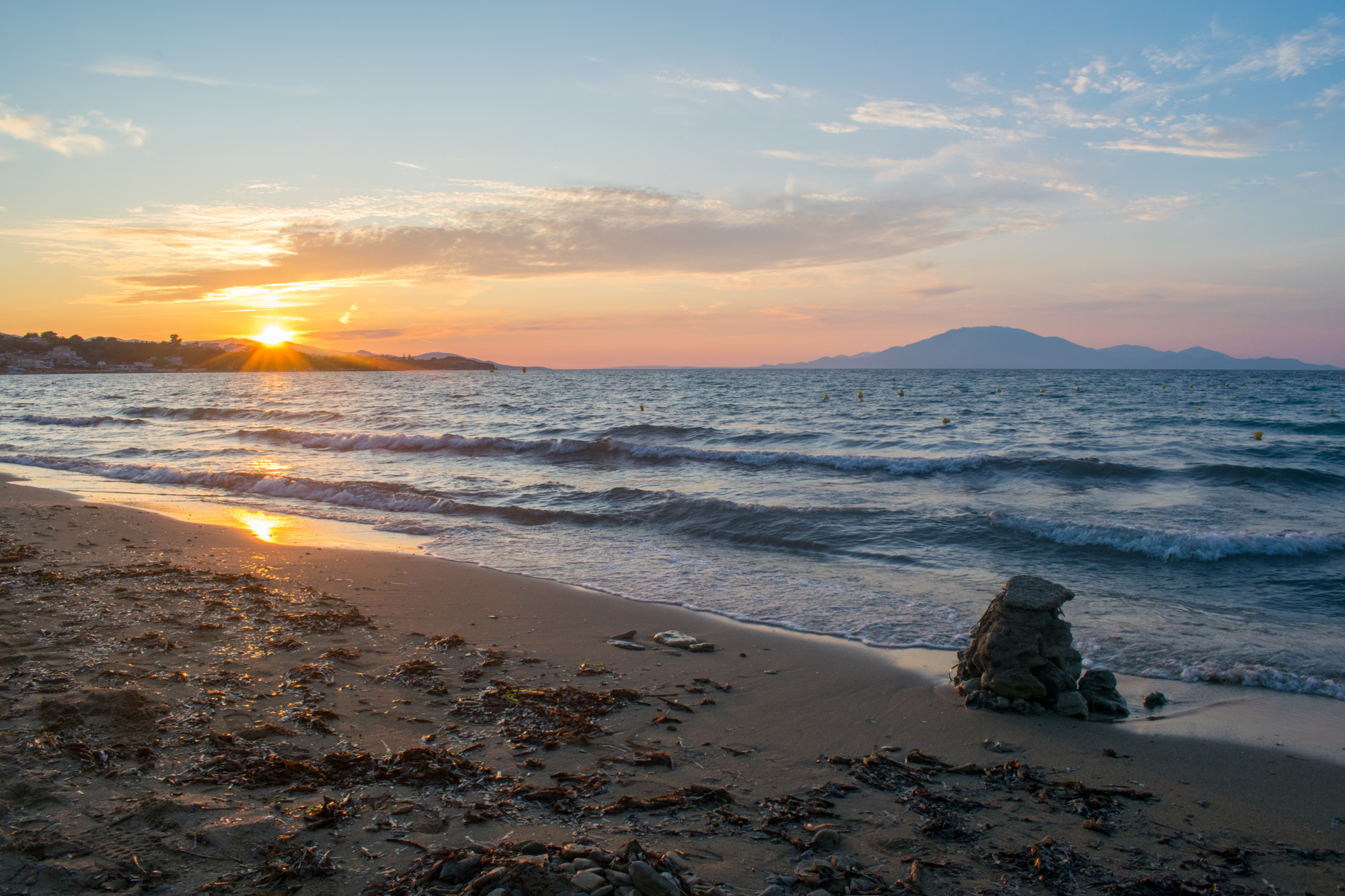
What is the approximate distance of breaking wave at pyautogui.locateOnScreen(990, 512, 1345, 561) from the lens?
10.6 metres

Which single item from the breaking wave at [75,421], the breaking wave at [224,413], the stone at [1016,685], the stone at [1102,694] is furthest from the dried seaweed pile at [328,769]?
the breaking wave at [75,421]

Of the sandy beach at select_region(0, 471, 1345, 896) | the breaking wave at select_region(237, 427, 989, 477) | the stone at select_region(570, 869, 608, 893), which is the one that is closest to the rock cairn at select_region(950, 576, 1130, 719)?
the sandy beach at select_region(0, 471, 1345, 896)

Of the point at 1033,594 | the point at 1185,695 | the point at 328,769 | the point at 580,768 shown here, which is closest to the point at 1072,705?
the point at 1033,594

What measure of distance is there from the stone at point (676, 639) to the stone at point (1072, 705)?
3.17 metres

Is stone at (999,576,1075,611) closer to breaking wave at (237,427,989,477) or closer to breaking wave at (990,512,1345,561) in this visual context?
breaking wave at (990,512,1345,561)

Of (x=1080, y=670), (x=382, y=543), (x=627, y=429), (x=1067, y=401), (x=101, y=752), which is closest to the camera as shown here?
(x=101, y=752)

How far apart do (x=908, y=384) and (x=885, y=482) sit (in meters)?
70.0

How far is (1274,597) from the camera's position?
8.68 m

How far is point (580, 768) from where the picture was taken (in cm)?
410

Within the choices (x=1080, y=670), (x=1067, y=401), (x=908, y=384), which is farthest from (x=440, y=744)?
(x=908, y=384)

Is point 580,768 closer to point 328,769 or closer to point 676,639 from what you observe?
point 328,769

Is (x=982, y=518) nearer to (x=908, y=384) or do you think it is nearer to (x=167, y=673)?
(x=167, y=673)

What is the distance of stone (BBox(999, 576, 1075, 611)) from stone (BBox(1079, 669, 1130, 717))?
59 centimetres

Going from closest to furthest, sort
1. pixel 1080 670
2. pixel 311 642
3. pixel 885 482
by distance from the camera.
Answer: pixel 1080 670
pixel 311 642
pixel 885 482
